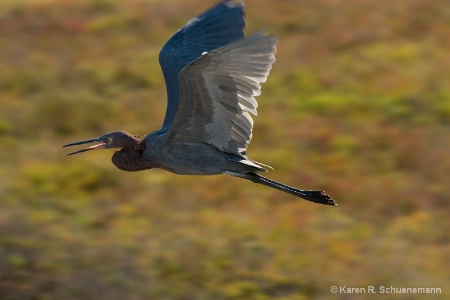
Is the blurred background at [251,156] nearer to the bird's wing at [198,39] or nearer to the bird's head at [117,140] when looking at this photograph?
the bird's head at [117,140]

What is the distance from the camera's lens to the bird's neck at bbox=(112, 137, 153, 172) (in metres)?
8.05

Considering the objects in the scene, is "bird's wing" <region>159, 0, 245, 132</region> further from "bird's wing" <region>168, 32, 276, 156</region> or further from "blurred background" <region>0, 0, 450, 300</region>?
"blurred background" <region>0, 0, 450, 300</region>

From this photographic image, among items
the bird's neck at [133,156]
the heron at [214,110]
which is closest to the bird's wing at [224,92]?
the heron at [214,110]

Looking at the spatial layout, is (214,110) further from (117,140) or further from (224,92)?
(117,140)

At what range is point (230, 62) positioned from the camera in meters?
7.17

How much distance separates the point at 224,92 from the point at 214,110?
19 centimetres

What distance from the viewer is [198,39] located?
349 inches

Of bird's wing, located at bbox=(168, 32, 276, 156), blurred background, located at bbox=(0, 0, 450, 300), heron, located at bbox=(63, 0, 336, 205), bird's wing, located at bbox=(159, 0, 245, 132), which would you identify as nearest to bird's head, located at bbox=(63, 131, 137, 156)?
heron, located at bbox=(63, 0, 336, 205)

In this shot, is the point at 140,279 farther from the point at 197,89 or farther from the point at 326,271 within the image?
the point at 197,89

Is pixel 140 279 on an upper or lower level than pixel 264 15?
lower

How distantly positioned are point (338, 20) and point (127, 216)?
629 cm

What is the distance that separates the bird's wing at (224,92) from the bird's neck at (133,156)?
0.43 m

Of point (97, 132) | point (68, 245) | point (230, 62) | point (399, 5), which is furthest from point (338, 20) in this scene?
point (230, 62)

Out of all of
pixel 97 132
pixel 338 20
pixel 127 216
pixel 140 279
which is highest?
pixel 338 20
